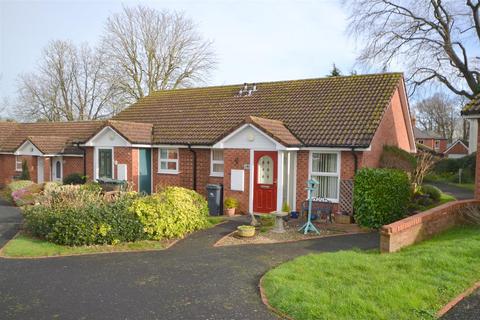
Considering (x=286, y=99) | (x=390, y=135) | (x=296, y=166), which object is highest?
(x=286, y=99)

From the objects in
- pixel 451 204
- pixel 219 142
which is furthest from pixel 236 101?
pixel 451 204

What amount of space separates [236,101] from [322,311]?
1450 centimetres

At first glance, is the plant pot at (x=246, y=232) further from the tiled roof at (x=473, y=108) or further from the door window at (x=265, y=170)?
the tiled roof at (x=473, y=108)

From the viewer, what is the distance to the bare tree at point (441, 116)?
69.8 metres

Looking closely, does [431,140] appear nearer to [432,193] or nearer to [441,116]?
[441,116]

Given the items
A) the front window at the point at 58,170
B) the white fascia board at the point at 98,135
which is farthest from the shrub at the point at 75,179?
the front window at the point at 58,170

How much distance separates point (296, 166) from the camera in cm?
1469

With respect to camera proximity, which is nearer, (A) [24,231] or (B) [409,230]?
(B) [409,230]

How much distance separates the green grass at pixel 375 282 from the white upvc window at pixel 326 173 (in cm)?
512

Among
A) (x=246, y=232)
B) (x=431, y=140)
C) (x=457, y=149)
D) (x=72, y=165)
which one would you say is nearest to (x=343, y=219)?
(x=246, y=232)

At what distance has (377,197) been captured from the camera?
39.5 ft

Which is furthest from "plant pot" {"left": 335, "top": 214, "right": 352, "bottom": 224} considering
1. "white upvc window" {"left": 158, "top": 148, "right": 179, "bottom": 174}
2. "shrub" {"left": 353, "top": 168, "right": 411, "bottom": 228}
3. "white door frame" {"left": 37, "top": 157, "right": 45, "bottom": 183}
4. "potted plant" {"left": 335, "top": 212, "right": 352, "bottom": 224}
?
"white door frame" {"left": 37, "top": 157, "right": 45, "bottom": 183}

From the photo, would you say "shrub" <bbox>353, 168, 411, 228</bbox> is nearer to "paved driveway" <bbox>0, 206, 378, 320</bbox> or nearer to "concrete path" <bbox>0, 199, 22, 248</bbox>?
"paved driveway" <bbox>0, 206, 378, 320</bbox>

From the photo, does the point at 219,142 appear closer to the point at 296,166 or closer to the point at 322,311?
the point at 296,166
